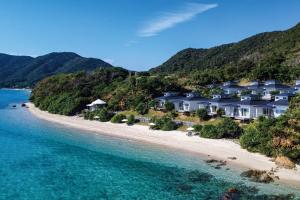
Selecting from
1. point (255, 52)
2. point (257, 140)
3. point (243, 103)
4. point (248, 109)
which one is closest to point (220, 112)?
point (243, 103)

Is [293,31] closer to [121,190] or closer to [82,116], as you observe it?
[82,116]

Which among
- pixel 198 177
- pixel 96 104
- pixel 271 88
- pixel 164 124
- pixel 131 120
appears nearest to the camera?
pixel 198 177

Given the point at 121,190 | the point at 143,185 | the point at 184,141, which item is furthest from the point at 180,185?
the point at 184,141

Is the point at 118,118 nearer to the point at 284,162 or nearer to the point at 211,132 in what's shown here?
the point at 211,132

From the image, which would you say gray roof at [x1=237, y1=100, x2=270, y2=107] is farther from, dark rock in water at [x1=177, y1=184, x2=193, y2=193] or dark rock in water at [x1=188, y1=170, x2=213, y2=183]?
dark rock in water at [x1=177, y1=184, x2=193, y2=193]

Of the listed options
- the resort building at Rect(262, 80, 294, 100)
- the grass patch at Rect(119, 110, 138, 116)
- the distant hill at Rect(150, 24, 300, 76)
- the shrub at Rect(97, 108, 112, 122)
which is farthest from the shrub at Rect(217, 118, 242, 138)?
the distant hill at Rect(150, 24, 300, 76)
